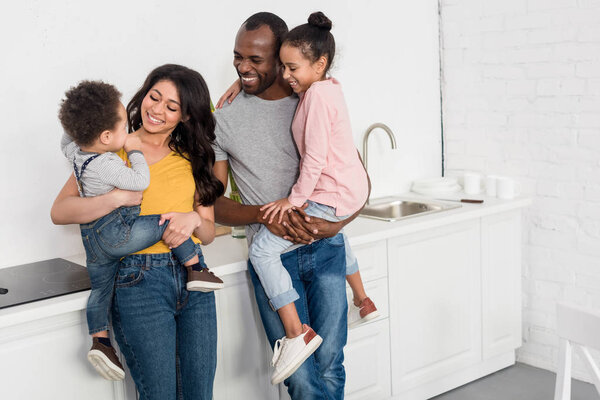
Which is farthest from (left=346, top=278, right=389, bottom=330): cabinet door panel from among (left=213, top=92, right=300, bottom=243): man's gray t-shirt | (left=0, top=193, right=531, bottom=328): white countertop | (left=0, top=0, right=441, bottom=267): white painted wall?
(left=0, top=0, right=441, bottom=267): white painted wall

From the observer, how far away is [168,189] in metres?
1.91

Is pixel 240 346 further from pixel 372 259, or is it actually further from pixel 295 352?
pixel 372 259

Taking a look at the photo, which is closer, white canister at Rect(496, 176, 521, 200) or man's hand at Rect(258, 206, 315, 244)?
man's hand at Rect(258, 206, 315, 244)

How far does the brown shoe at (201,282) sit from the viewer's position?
73.1 inches

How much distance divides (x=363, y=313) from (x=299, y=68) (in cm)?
92

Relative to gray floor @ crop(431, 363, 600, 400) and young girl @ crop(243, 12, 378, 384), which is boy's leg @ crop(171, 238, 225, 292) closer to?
young girl @ crop(243, 12, 378, 384)

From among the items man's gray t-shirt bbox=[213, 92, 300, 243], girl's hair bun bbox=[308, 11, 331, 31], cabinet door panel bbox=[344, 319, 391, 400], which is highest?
girl's hair bun bbox=[308, 11, 331, 31]

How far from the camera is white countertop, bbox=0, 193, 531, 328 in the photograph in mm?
1825

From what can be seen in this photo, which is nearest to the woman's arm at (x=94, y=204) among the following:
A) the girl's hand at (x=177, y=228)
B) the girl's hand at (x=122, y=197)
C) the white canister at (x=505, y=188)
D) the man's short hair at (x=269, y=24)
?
the girl's hand at (x=122, y=197)

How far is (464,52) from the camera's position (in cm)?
342

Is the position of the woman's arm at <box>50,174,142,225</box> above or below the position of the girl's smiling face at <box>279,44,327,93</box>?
below

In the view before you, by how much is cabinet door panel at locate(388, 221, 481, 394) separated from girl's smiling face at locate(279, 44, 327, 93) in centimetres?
91

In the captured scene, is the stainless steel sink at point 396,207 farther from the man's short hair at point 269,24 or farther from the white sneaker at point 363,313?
the man's short hair at point 269,24

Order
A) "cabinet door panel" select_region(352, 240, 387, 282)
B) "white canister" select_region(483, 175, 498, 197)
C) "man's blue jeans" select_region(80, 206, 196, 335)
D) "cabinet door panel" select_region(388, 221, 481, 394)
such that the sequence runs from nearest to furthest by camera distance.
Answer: "man's blue jeans" select_region(80, 206, 196, 335) < "cabinet door panel" select_region(352, 240, 387, 282) < "cabinet door panel" select_region(388, 221, 481, 394) < "white canister" select_region(483, 175, 498, 197)
